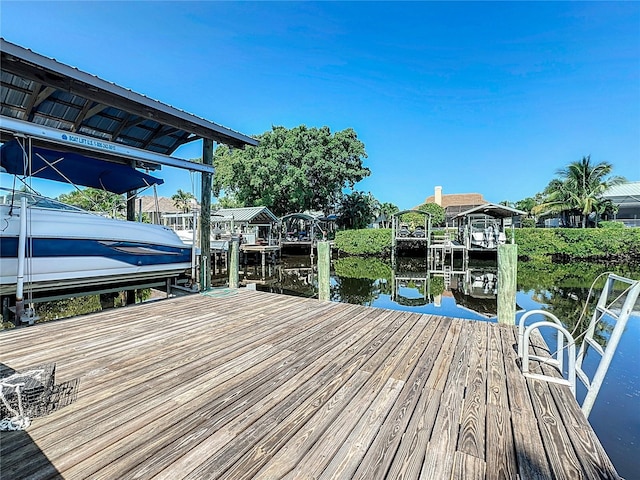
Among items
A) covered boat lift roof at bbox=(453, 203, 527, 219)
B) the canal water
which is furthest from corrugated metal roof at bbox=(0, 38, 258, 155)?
covered boat lift roof at bbox=(453, 203, 527, 219)

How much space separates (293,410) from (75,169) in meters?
5.53

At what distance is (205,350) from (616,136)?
100.0 ft

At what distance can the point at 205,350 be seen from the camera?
2766 millimetres

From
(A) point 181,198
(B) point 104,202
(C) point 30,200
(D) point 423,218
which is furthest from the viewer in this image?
(A) point 181,198

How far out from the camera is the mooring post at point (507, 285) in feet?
13.2

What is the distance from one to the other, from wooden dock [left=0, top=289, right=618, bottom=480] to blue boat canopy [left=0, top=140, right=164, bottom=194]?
2498 millimetres

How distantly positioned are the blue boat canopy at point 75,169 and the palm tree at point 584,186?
25.9 metres

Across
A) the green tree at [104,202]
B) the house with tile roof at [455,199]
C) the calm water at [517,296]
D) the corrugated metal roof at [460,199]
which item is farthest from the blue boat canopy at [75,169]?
the corrugated metal roof at [460,199]

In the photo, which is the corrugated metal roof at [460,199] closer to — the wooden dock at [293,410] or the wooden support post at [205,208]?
the wooden support post at [205,208]

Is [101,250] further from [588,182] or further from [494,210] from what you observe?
[588,182]

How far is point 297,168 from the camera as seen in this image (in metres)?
21.7

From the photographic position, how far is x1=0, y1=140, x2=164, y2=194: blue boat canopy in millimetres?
4215

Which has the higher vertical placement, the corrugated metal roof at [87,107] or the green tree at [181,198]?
the green tree at [181,198]

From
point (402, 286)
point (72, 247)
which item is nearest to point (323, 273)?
point (72, 247)
